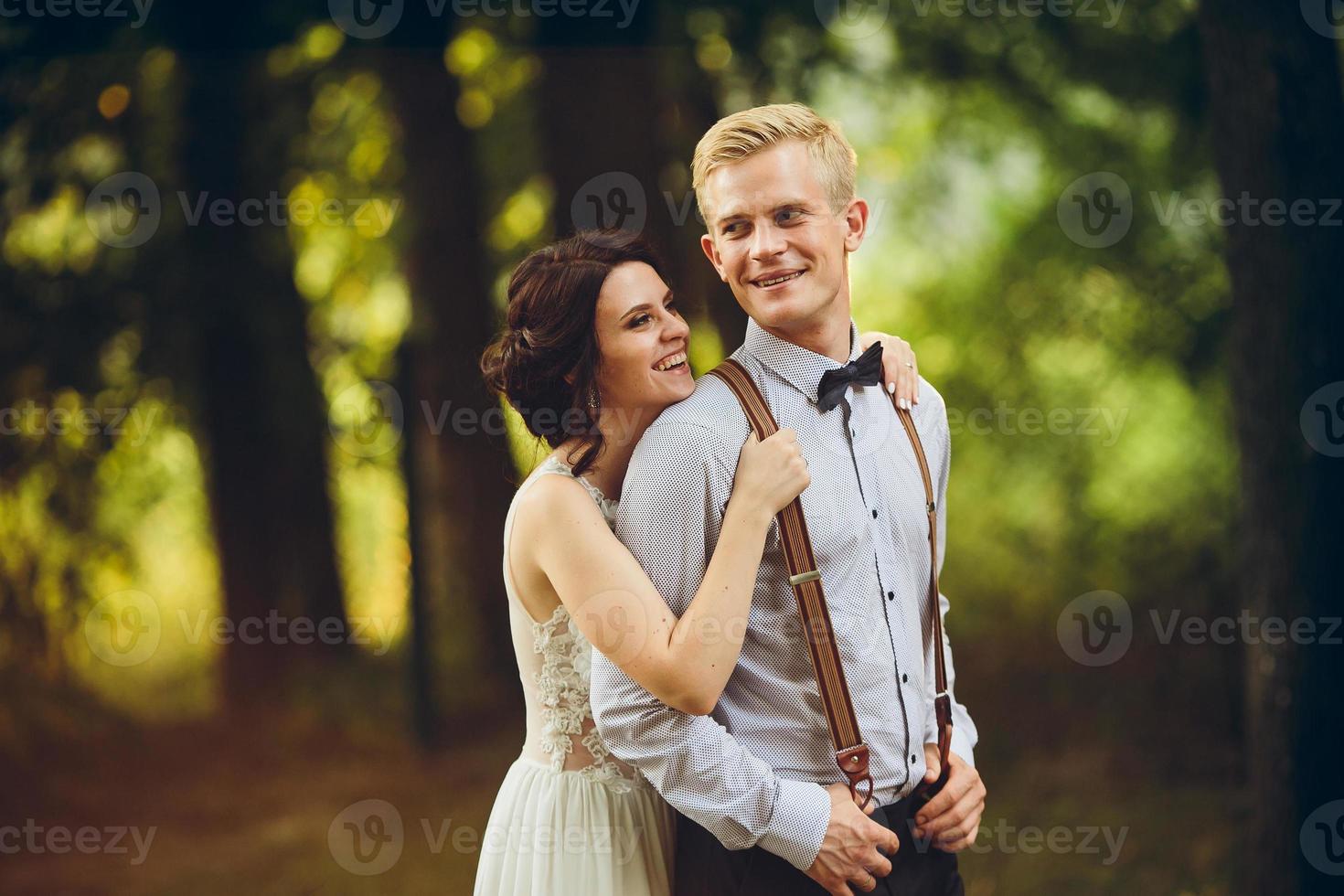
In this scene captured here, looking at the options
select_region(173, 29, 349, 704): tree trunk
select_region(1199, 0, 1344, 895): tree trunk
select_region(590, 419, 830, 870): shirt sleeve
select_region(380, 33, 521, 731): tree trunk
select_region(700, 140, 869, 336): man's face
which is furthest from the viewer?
select_region(173, 29, 349, 704): tree trunk

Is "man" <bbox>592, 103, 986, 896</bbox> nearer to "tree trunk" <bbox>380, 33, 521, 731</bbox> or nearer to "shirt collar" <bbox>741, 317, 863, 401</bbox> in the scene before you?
"shirt collar" <bbox>741, 317, 863, 401</bbox>

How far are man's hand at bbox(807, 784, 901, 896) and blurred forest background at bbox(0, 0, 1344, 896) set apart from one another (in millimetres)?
3270

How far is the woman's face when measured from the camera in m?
2.21

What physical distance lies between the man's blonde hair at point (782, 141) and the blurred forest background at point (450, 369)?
3240mm

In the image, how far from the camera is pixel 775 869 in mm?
2080

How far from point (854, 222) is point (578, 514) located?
722 millimetres

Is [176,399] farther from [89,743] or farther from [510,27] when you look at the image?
[510,27]

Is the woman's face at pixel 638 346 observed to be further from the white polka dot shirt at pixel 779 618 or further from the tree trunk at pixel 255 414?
the tree trunk at pixel 255 414

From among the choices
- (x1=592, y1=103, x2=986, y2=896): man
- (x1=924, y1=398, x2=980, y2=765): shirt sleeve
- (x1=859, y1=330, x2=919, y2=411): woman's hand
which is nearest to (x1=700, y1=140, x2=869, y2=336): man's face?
(x1=592, y1=103, x2=986, y2=896): man

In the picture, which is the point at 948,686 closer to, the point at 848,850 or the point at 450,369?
the point at 848,850

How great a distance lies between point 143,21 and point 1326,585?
605 centimetres

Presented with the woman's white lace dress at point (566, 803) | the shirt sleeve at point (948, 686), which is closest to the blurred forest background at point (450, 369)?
the shirt sleeve at point (948, 686)

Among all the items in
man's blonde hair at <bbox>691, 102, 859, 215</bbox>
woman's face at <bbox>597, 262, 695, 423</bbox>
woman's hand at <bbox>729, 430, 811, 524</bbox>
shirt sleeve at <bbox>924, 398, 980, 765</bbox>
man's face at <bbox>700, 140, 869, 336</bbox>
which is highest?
man's blonde hair at <bbox>691, 102, 859, 215</bbox>

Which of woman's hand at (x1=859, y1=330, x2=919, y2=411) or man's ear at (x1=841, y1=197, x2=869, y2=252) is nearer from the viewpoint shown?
man's ear at (x1=841, y1=197, x2=869, y2=252)
